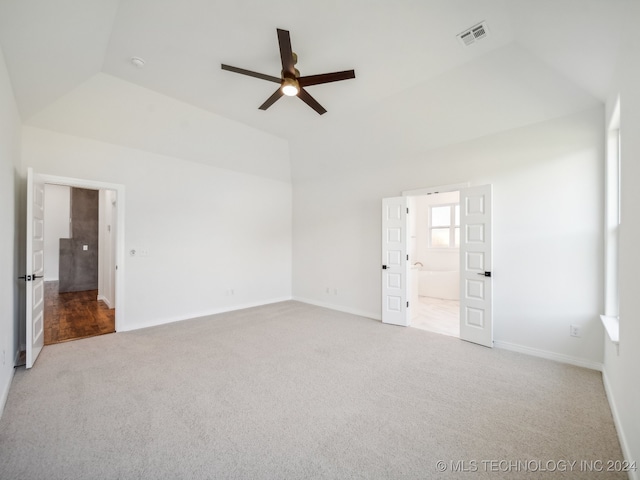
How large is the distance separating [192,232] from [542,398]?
511cm

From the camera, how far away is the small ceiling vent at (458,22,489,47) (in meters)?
2.47

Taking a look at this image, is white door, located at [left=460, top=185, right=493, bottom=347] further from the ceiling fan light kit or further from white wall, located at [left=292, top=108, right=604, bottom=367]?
the ceiling fan light kit

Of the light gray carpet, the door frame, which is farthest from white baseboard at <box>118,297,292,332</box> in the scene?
the light gray carpet

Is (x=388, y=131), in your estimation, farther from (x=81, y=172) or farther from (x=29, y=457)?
(x=29, y=457)

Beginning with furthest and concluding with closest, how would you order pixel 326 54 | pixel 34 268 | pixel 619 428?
1. pixel 34 268
2. pixel 326 54
3. pixel 619 428

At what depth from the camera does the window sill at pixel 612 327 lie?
85.8 inches

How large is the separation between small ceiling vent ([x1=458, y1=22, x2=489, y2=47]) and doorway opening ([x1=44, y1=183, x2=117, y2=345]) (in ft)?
16.8

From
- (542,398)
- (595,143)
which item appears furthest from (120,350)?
(595,143)

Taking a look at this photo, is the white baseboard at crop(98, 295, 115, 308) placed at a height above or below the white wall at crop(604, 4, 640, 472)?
below

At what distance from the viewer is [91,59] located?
2.83 m

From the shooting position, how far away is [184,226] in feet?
15.7

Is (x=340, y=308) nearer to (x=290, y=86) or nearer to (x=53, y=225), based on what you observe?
(x=290, y=86)

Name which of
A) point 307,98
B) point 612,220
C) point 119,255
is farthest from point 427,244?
point 119,255

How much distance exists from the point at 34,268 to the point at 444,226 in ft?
25.9
